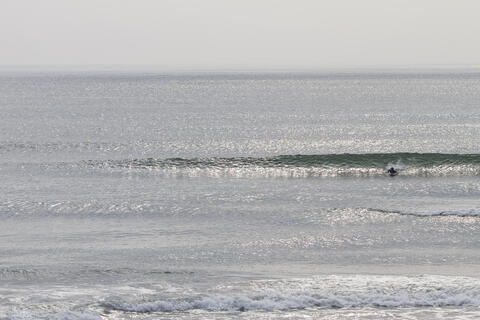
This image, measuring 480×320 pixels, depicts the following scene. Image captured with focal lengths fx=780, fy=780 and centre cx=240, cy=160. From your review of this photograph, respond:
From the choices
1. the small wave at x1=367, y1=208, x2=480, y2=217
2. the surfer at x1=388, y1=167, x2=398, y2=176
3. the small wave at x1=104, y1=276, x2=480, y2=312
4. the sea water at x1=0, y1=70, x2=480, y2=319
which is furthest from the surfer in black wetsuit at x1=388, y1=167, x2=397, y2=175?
the small wave at x1=104, y1=276, x2=480, y2=312

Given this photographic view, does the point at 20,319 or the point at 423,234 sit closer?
the point at 20,319

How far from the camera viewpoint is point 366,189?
47906 millimetres

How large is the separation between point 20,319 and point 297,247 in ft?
42.2

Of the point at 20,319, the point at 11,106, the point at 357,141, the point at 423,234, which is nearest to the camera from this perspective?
the point at 20,319

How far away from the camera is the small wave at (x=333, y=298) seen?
24.4 m

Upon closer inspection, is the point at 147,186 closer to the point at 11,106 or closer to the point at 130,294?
the point at 130,294

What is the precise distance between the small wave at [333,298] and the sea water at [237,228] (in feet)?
0.21

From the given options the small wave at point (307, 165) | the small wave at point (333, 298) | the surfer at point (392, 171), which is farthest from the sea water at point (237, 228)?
the surfer at point (392, 171)

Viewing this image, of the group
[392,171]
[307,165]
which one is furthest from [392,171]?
[307,165]

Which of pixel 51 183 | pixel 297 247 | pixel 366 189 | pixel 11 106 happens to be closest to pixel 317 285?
pixel 297 247

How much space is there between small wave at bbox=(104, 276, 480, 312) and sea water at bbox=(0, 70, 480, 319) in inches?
2.5

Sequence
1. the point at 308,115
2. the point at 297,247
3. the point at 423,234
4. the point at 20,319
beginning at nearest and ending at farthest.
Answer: the point at 20,319
the point at 297,247
the point at 423,234
the point at 308,115

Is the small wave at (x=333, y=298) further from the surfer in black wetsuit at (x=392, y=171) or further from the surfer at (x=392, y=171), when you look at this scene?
the surfer in black wetsuit at (x=392, y=171)

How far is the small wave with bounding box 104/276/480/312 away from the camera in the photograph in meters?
24.4
